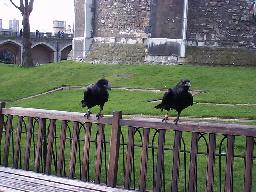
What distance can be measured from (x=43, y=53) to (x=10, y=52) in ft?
12.1

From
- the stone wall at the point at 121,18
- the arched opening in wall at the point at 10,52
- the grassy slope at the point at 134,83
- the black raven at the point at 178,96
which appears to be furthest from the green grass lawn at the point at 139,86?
the arched opening in wall at the point at 10,52

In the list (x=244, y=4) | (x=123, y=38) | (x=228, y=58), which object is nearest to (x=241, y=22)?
(x=244, y=4)

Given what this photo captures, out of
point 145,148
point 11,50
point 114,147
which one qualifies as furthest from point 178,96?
point 11,50

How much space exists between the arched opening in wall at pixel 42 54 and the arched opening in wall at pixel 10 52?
1851 millimetres

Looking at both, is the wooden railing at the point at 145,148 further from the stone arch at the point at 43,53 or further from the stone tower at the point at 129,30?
the stone arch at the point at 43,53

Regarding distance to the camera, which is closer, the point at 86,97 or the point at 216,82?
the point at 86,97

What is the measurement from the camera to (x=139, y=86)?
17.1 m

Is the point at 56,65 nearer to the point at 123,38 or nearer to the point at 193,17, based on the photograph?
the point at 123,38

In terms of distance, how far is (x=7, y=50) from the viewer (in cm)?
5141

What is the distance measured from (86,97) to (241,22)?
737 inches

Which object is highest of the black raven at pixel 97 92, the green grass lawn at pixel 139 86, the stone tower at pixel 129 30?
the stone tower at pixel 129 30

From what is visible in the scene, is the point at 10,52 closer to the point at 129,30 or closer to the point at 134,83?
the point at 129,30

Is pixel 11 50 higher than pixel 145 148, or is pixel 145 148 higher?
pixel 11 50

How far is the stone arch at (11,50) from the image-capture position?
47250mm
